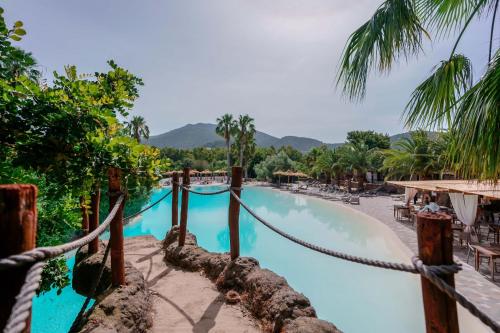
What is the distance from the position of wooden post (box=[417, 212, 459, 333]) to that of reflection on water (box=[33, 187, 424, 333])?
632 cm

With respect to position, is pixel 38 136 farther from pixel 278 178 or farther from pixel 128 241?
pixel 278 178

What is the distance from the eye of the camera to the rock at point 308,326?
3082 mm

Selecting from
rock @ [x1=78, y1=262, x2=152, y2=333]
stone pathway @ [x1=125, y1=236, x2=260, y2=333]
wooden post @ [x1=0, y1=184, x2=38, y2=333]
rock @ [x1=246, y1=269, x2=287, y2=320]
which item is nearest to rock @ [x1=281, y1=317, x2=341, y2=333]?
rock @ [x1=246, y1=269, x2=287, y2=320]

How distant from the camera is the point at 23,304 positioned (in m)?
0.90

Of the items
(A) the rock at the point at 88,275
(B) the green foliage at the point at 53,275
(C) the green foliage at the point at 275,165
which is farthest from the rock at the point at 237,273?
(C) the green foliage at the point at 275,165

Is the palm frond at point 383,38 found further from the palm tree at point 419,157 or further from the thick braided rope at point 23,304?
the palm tree at point 419,157

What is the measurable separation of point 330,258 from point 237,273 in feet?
24.7

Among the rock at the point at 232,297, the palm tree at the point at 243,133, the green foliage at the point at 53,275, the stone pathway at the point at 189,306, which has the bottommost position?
the stone pathway at the point at 189,306

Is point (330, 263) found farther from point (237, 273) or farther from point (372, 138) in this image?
point (372, 138)

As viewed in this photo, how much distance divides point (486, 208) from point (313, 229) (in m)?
8.18

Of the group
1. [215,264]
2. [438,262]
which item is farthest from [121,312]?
[438,262]

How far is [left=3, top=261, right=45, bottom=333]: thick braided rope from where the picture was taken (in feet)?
2.78

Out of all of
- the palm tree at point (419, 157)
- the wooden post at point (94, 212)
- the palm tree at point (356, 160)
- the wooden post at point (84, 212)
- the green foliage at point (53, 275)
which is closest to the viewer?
the green foliage at point (53, 275)

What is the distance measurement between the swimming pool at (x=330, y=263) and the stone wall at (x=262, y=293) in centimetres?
366
